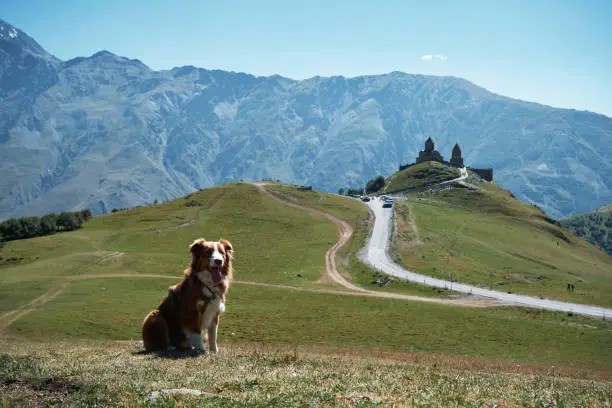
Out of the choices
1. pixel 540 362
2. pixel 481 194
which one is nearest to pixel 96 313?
pixel 540 362

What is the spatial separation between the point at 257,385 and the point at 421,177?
6070 inches

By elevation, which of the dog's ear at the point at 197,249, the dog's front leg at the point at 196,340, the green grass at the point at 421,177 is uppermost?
the green grass at the point at 421,177

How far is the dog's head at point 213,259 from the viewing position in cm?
1602

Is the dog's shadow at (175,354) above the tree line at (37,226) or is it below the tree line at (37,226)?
above

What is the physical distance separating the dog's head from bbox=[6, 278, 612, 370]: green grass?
14.5 metres

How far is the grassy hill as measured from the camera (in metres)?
11.9

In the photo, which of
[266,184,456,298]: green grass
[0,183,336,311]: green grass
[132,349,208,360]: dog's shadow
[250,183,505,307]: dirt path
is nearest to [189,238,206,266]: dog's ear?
[132,349,208,360]: dog's shadow

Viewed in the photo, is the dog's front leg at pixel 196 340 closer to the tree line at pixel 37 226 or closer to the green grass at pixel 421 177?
the tree line at pixel 37 226

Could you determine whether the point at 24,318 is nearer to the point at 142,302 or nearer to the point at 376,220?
the point at 142,302

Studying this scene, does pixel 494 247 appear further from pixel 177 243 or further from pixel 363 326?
pixel 363 326

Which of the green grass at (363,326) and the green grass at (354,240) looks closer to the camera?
the green grass at (363,326)

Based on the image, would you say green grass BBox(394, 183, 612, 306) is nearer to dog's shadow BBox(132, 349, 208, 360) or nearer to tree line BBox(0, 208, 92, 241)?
dog's shadow BBox(132, 349, 208, 360)

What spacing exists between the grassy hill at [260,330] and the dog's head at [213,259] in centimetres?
283

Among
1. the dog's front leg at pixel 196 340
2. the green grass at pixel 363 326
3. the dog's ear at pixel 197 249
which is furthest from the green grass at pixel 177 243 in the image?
the dog's ear at pixel 197 249
